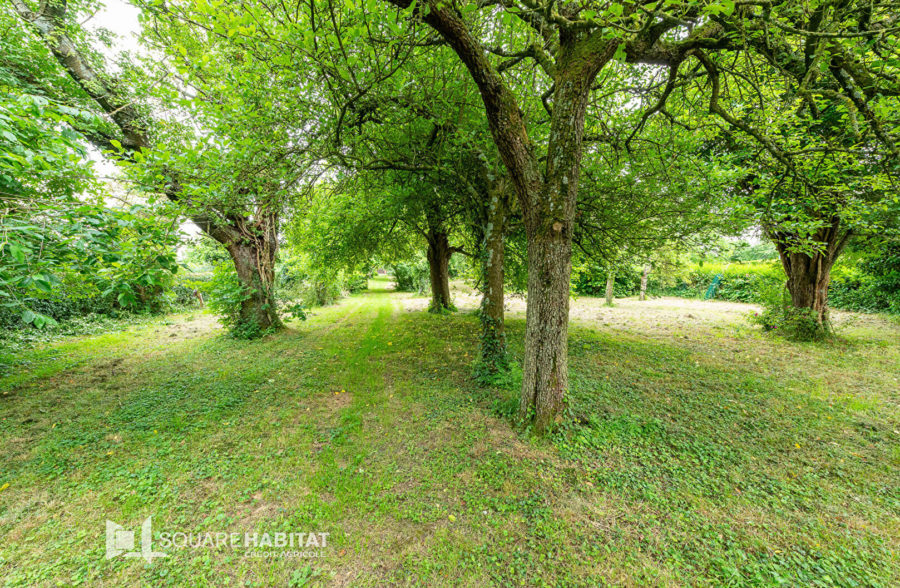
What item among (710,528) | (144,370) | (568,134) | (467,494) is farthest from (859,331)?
(144,370)

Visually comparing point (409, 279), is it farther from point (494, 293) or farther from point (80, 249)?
point (80, 249)

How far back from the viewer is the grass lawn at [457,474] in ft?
8.02

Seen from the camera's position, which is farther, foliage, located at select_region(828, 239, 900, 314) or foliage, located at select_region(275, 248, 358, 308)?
foliage, located at select_region(275, 248, 358, 308)

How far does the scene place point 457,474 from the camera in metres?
3.46

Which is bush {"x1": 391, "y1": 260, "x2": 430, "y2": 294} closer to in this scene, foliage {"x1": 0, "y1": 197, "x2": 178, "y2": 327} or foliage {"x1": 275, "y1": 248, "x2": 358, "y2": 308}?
foliage {"x1": 275, "y1": 248, "x2": 358, "y2": 308}

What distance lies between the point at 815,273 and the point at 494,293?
10630 millimetres

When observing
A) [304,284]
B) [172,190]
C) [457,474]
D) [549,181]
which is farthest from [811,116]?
[304,284]

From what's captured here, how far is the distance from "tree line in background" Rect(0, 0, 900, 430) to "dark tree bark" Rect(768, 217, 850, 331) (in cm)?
6

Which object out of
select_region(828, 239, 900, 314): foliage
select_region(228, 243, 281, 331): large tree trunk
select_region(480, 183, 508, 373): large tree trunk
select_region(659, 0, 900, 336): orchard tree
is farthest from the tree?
select_region(828, 239, 900, 314): foliage

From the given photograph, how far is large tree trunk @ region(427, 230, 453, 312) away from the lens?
13963mm

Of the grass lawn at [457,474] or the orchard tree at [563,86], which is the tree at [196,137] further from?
the grass lawn at [457,474]

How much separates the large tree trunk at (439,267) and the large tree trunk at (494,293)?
7509 mm

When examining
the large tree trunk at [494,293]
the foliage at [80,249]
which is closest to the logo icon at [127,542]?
the foliage at [80,249]

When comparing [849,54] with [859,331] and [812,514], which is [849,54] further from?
[859,331]
